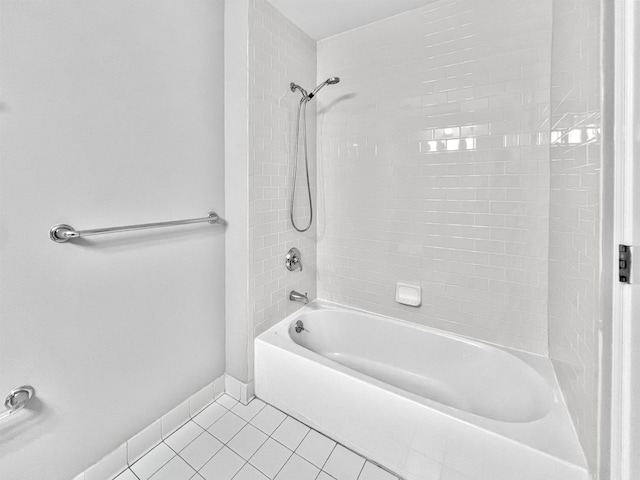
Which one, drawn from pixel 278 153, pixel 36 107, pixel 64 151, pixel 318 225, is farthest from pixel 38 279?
pixel 318 225

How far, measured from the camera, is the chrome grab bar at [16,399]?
0.95m

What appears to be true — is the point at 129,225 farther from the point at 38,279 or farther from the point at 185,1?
the point at 185,1

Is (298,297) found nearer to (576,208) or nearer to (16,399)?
(16,399)

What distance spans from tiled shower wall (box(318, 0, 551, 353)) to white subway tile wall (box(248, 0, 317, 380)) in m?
0.23

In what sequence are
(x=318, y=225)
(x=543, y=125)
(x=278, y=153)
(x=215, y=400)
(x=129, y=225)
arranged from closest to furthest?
(x=129, y=225), (x=543, y=125), (x=215, y=400), (x=278, y=153), (x=318, y=225)

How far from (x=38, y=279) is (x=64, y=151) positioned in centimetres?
48

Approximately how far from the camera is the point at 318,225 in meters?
2.24

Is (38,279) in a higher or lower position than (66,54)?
lower

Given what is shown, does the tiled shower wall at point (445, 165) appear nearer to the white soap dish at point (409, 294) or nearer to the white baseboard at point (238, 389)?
the white soap dish at point (409, 294)

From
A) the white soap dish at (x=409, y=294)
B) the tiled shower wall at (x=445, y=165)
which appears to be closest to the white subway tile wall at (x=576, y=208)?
the tiled shower wall at (x=445, y=165)

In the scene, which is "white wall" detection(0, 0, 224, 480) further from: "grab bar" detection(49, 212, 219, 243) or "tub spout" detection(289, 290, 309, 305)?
"tub spout" detection(289, 290, 309, 305)

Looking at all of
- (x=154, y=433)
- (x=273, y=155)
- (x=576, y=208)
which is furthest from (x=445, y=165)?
(x=154, y=433)

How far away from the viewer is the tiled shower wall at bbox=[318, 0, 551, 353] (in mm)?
1500

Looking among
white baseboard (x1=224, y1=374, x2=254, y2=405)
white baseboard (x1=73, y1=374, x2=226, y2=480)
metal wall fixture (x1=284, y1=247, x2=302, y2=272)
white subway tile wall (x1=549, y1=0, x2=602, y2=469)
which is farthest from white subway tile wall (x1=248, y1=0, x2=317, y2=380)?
white subway tile wall (x1=549, y1=0, x2=602, y2=469)
